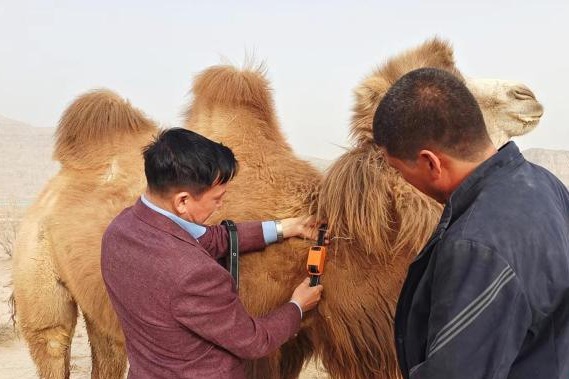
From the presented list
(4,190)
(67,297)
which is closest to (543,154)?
(4,190)

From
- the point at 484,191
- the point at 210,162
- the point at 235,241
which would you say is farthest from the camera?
the point at 235,241

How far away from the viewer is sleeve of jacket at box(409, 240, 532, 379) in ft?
4.01

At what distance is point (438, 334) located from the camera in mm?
1292

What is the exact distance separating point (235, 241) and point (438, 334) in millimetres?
1462

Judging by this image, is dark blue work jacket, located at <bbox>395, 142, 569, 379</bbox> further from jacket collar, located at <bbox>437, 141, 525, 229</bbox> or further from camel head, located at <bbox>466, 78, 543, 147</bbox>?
camel head, located at <bbox>466, 78, 543, 147</bbox>

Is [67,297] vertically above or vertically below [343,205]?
below

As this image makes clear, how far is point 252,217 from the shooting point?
2926mm

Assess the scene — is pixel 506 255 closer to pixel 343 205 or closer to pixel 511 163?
pixel 511 163

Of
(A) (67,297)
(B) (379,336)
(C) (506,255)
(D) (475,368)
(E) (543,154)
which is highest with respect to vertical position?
(C) (506,255)

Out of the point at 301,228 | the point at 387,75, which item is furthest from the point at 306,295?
the point at 387,75

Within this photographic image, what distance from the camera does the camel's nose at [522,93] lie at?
3.07 metres

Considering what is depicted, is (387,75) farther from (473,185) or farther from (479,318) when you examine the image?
(479,318)

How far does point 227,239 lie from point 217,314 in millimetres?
648

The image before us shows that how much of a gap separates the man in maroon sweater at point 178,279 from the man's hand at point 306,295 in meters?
0.29
